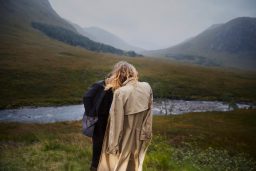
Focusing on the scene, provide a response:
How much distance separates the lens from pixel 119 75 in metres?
6.31

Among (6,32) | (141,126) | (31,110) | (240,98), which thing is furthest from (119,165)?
(6,32)

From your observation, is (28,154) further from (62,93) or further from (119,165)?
(62,93)

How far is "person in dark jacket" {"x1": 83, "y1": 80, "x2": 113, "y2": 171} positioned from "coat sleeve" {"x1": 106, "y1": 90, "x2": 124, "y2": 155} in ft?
0.94

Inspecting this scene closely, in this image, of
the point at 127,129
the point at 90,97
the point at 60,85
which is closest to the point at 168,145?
the point at 127,129

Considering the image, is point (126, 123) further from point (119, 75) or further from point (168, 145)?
point (168, 145)

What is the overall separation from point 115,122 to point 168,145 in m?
9.65

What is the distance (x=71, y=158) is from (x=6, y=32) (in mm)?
141361

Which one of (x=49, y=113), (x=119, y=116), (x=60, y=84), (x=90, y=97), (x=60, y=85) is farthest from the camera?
(x=60, y=84)

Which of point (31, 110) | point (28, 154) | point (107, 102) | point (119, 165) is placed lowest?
point (31, 110)

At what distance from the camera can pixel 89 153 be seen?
10094 millimetres

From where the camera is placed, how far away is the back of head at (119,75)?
6285 millimetres

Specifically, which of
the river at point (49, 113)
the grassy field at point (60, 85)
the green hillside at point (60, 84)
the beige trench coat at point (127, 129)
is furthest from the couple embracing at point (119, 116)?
the grassy field at point (60, 85)

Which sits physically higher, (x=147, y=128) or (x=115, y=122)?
(x=115, y=122)

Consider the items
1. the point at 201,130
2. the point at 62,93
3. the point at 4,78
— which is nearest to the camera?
the point at 201,130
